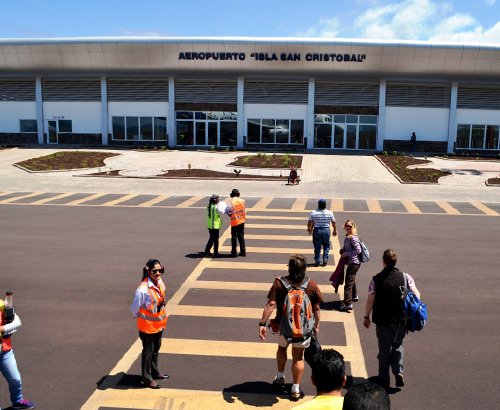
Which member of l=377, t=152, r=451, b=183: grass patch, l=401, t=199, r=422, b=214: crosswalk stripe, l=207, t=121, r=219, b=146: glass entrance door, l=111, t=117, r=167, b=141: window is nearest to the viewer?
l=401, t=199, r=422, b=214: crosswalk stripe

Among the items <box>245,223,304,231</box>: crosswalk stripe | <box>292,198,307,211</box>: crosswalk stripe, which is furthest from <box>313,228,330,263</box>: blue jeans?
<box>292,198,307,211</box>: crosswalk stripe

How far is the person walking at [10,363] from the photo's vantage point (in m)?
5.67

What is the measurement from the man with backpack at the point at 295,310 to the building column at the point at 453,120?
4415 cm

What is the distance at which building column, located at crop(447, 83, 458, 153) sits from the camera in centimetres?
4575

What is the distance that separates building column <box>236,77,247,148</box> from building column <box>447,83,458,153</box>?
18679mm

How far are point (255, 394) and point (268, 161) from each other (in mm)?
31696

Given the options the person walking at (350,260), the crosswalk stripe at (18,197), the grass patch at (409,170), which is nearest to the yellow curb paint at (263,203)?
the grass patch at (409,170)

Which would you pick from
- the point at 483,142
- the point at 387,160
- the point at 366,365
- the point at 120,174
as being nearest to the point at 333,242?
the point at 366,365

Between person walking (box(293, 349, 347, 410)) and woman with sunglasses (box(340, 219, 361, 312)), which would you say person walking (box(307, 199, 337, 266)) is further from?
person walking (box(293, 349, 347, 410))

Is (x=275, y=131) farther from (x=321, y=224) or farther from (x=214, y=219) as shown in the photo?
(x=321, y=224)

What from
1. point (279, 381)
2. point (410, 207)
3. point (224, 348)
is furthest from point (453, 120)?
point (279, 381)

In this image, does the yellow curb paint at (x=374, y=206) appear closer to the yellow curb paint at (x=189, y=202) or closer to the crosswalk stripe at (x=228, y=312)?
the yellow curb paint at (x=189, y=202)

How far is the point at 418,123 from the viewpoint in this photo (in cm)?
4650

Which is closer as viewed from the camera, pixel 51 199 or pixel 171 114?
pixel 51 199
